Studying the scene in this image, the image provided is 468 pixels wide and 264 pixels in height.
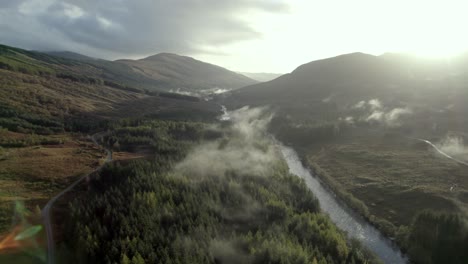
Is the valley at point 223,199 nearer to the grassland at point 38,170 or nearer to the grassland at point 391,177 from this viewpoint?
the grassland at point 38,170

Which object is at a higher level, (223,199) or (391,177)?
(391,177)

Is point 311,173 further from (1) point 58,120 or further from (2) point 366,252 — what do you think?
(1) point 58,120

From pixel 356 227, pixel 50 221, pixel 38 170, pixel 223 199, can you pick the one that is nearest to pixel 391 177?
pixel 356 227

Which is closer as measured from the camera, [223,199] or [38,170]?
[223,199]

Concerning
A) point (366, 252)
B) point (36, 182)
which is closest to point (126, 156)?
point (36, 182)

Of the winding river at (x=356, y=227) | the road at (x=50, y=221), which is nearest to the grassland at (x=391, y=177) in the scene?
the winding river at (x=356, y=227)

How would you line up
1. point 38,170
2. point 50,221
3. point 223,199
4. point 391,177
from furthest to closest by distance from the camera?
point 391,177, point 38,170, point 223,199, point 50,221

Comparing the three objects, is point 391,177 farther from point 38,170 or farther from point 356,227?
point 38,170

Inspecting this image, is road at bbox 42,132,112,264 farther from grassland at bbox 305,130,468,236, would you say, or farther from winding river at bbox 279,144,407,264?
grassland at bbox 305,130,468,236

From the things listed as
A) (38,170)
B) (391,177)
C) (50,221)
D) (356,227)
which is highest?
(391,177)
